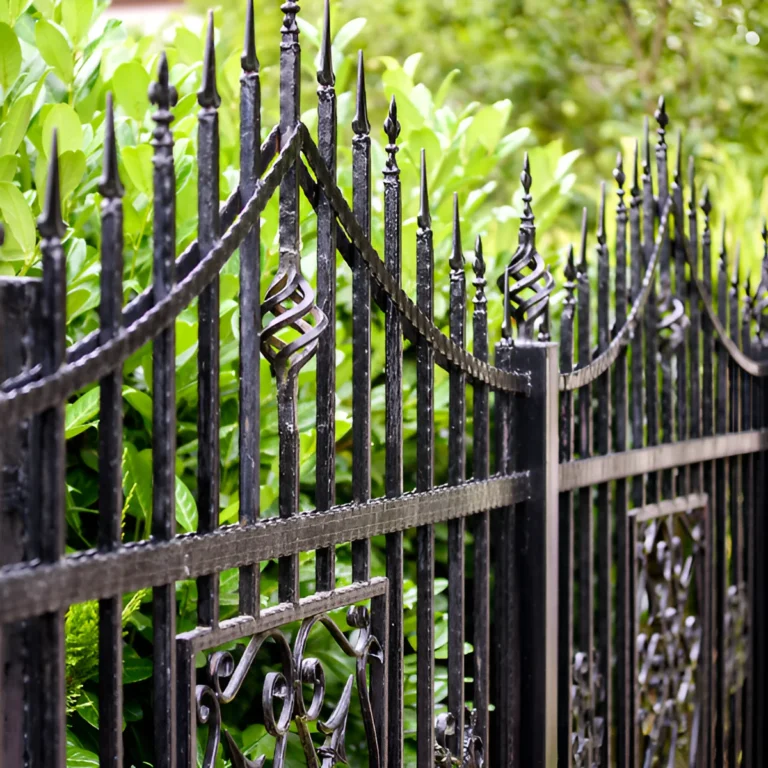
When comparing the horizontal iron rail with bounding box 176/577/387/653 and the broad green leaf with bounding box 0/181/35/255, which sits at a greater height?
the broad green leaf with bounding box 0/181/35/255

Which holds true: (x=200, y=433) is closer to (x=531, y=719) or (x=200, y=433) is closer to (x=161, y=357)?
(x=161, y=357)

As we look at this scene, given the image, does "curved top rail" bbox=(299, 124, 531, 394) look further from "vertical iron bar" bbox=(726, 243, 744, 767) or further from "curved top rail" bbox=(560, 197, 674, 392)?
"vertical iron bar" bbox=(726, 243, 744, 767)

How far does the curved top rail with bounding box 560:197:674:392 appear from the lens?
7.50 feet

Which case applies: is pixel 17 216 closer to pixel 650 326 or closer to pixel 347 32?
pixel 347 32

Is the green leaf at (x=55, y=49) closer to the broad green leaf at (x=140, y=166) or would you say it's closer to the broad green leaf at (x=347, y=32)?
the broad green leaf at (x=140, y=166)

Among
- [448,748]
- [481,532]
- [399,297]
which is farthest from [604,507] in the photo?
[399,297]

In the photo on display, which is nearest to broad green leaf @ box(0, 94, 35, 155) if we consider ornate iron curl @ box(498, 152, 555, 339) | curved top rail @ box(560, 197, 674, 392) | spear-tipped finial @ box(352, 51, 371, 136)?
spear-tipped finial @ box(352, 51, 371, 136)

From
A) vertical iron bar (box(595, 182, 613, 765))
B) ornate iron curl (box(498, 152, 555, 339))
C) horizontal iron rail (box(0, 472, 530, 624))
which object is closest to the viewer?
horizontal iron rail (box(0, 472, 530, 624))

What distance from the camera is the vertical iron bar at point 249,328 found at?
1454 millimetres

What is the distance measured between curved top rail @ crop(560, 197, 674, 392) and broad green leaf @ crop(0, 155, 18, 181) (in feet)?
3.91

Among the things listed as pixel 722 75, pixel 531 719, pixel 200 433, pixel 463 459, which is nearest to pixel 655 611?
pixel 531 719

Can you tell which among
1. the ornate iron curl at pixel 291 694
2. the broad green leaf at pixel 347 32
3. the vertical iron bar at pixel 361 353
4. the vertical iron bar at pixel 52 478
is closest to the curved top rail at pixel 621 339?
the vertical iron bar at pixel 361 353

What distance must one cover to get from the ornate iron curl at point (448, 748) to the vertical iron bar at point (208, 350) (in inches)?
28.4

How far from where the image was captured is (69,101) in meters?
2.02
